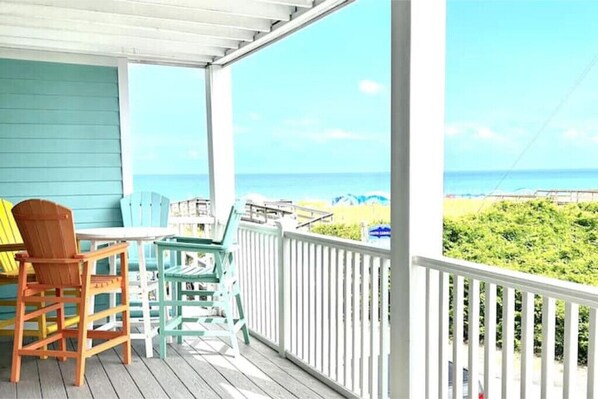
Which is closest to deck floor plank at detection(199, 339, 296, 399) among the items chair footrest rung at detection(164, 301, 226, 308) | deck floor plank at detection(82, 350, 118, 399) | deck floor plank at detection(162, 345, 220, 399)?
deck floor plank at detection(162, 345, 220, 399)

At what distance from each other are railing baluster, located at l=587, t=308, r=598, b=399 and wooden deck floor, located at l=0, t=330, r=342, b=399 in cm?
163

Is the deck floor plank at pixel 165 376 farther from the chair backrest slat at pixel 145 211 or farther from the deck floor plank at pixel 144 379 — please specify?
the chair backrest slat at pixel 145 211

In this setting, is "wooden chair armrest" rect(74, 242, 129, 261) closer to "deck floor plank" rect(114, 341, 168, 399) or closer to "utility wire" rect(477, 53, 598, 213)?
"deck floor plank" rect(114, 341, 168, 399)

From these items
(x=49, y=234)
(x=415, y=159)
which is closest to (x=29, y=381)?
(x=49, y=234)

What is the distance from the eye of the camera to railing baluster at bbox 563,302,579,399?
5.35 feet

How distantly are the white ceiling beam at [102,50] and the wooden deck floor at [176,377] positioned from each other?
250 centimetres

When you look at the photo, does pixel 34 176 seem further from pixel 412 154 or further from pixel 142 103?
pixel 142 103

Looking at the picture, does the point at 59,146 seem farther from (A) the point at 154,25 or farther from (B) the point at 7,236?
(A) the point at 154,25

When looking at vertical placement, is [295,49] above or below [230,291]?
above

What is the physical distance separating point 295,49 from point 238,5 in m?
21.6

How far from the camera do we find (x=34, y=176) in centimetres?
435

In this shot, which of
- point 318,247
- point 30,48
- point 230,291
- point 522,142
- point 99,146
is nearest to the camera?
point 522,142

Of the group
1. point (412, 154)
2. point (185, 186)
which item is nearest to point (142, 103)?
point (185, 186)

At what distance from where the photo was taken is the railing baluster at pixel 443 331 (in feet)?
7.25
